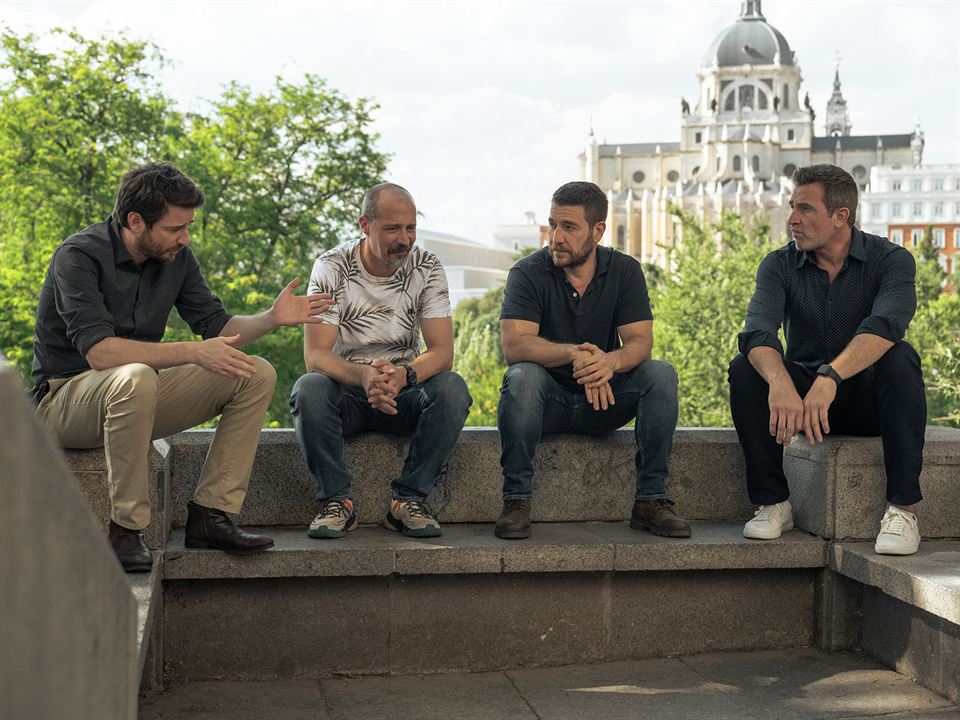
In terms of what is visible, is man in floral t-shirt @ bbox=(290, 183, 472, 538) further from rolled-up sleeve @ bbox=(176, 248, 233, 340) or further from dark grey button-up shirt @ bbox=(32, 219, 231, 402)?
dark grey button-up shirt @ bbox=(32, 219, 231, 402)

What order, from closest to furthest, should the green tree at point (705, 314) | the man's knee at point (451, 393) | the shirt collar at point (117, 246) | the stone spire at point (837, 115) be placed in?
the shirt collar at point (117, 246) < the man's knee at point (451, 393) < the green tree at point (705, 314) < the stone spire at point (837, 115)

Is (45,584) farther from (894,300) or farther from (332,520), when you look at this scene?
(894,300)

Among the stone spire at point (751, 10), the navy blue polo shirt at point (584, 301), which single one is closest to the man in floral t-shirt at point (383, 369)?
the navy blue polo shirt at point (584, 301)

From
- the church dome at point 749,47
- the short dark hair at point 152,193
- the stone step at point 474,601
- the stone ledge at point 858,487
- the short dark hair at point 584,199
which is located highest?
the church dome at point 749,47

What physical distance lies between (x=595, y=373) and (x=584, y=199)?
0.68 metres

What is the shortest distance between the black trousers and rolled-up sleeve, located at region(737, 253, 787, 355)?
0.09 meters

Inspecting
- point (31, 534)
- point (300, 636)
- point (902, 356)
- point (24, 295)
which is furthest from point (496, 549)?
point (24, 295)

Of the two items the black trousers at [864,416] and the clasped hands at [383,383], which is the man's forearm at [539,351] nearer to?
the clasped hands at [383,383]

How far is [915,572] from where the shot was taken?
3932mm

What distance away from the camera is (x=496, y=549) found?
412 centimetres

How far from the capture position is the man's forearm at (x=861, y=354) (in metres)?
4.30

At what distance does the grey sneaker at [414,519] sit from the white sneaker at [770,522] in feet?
3.69

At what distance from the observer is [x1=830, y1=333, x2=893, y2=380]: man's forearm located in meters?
4.30

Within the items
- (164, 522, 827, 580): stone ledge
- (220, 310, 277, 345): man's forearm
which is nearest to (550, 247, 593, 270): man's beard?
(164, 522, 827, 580): stone ledge
